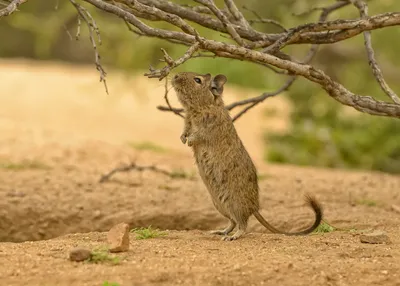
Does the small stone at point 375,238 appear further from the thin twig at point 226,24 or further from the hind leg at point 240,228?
the thin twig at point 226,24

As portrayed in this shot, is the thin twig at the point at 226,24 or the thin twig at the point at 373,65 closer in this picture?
the thin twig at the point at 226,24

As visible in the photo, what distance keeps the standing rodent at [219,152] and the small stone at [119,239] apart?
1.09 meters

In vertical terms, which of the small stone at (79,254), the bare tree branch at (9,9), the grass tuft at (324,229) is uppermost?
the bare tree branch at (9,9)

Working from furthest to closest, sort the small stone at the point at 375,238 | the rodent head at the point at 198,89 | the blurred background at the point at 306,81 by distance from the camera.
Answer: the blurred background at the point at 306,81 → the rodent head at the point at 198,89 → the small stone at the point at 375,238

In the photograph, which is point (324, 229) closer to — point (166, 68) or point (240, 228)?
point (240, 228)

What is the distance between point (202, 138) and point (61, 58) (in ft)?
75.3

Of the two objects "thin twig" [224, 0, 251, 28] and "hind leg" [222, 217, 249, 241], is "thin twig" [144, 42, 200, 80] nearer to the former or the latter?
"thin twig" [224, 0, 251, 28]

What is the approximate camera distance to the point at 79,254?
474 cm

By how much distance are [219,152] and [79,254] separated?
1.62 meters

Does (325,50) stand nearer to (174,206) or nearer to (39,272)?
(174,206)

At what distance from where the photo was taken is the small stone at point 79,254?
4746mm

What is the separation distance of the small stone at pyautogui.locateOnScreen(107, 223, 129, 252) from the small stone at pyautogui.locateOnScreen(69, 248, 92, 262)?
0.73 feet

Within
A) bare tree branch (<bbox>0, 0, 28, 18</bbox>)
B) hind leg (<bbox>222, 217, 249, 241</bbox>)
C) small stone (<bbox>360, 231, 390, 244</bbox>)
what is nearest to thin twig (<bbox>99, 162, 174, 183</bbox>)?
hind leg (<bbox>222, 217, 249, 241</bbox>)

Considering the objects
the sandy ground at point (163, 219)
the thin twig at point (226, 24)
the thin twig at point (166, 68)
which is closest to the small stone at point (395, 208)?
the sandy ground at point (163, 219)
